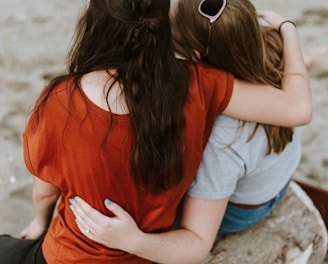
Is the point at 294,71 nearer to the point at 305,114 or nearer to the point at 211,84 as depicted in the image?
the point at 305,114

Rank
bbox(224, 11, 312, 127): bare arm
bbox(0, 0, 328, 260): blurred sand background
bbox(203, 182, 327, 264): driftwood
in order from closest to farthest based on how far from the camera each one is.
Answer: bbox(224, 11, 312, 127): bare arm < bbox(203, 182, 327, 264): driftwood < bbox(0, 0, 328, 260): blurred sand background

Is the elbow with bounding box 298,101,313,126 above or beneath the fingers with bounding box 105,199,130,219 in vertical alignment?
above

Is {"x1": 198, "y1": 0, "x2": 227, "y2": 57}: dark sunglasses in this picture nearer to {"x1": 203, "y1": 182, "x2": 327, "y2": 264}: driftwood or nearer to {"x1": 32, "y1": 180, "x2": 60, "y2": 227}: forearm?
{"x1": 32, "y1": 180, "x2": 60, "y2": 227}: forearm

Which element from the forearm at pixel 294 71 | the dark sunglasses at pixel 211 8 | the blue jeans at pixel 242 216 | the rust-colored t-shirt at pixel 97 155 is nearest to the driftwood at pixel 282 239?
the blue jeans at pixel 242 216

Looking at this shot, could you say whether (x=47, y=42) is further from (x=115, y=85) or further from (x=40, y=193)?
(x=115, y=85)

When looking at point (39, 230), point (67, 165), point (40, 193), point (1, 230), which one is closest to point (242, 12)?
point (67, 165)

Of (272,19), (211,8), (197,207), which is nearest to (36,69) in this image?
(272,19)

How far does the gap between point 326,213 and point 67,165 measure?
110 cm

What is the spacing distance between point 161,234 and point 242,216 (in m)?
0.33

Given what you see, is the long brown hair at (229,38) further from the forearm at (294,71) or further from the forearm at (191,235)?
the forearm at (191,235)

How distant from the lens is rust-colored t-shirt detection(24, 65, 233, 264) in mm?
1104

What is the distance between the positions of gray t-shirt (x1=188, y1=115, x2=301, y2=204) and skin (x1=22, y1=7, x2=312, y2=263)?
0.03 metres

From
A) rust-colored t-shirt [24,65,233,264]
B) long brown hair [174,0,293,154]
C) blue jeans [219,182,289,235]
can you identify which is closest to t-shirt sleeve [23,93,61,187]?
rust-colored t-shirt [24,65,233,264]

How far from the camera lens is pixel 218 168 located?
4.30ft
